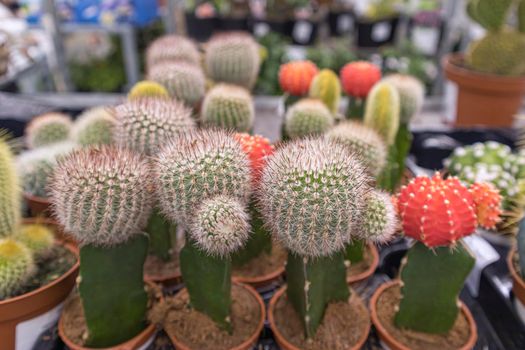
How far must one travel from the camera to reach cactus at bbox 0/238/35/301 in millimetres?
998

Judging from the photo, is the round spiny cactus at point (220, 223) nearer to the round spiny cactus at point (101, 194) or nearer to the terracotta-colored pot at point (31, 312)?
the round spiny cactus at point (101, 194)

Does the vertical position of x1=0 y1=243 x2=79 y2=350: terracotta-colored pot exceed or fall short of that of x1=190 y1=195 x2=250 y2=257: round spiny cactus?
it falls short

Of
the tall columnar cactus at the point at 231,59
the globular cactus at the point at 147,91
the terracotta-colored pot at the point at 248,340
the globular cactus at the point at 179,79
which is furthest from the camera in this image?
the tall columnar cactus at the point at 231,59

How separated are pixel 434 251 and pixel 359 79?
2.33 feet

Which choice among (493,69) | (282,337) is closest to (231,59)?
(282,337)

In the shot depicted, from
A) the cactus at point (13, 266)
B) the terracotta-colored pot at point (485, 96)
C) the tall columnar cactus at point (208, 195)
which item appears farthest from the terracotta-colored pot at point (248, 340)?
the terracotta-colored pot at point (485, 96)

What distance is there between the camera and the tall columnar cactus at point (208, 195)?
0.76 meters

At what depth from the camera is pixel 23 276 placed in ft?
3.41

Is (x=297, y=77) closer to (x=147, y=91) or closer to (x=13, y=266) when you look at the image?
(x=147, y=91)

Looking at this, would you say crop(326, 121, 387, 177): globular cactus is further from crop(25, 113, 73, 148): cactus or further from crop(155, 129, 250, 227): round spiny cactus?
crop(25, 113, 73, 148): cactus

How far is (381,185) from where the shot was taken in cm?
124

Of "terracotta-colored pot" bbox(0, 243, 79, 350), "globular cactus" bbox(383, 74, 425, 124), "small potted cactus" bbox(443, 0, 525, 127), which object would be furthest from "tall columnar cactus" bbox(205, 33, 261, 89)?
"small potted cactus" bbox(443, 0, 525, 127)

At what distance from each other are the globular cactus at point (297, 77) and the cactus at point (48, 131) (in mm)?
829

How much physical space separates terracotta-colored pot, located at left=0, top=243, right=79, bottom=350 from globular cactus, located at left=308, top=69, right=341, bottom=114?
2.92 ft
